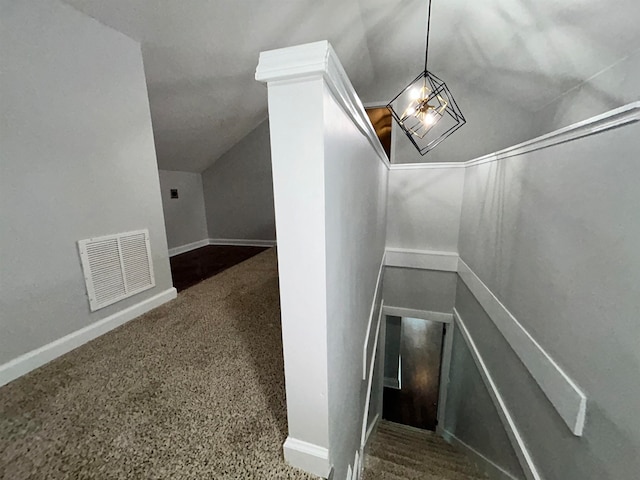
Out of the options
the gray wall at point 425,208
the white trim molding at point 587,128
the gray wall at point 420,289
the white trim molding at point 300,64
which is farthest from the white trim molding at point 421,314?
the white trim molding at point 300,64

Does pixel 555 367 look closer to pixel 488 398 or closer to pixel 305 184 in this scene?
pixel 488 398

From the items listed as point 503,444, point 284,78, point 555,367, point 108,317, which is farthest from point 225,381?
point 503,444

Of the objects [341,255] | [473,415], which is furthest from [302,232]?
[473,415]

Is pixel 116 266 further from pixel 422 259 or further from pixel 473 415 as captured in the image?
pixel 473 415

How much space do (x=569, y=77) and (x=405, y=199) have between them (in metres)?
1.89

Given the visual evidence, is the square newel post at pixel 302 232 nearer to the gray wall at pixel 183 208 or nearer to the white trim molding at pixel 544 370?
the white trim molding at pixel 544 370

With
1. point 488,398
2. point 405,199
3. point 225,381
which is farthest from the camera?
point 405,199

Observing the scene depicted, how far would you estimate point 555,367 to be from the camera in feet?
3.39

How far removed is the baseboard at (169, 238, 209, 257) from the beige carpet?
7.92 ft

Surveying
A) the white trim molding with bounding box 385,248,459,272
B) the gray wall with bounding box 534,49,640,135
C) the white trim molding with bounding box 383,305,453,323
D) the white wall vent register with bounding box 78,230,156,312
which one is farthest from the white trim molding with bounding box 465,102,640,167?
the white wall vent register with bounding box 78,230,156,312

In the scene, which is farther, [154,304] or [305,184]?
[154,304]

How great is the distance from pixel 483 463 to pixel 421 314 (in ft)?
4.87

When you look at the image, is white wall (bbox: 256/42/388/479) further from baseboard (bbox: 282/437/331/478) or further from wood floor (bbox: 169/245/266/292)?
wood floor (bbox: 169/245/266/292)

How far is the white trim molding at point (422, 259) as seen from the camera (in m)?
2.94
